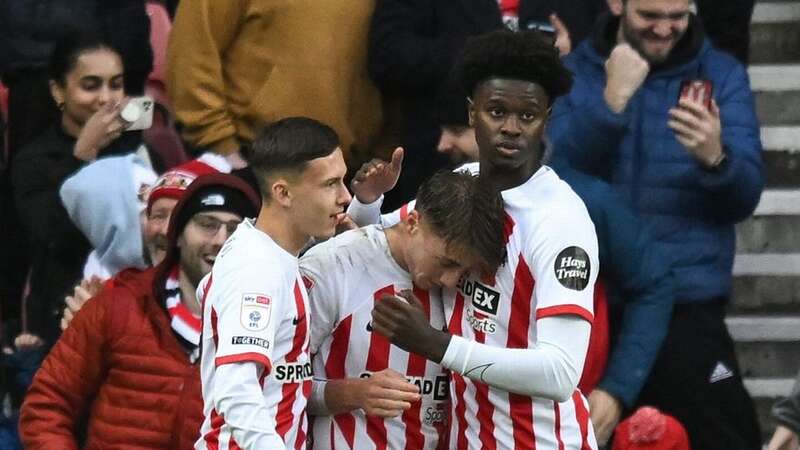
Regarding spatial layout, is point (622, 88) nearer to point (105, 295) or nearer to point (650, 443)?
point (650, 443)

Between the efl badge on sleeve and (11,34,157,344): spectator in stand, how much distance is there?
2352mm

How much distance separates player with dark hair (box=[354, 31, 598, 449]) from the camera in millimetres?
5730

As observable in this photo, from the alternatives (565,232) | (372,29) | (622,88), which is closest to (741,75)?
(622,88)

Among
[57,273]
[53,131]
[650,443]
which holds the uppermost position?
[53,131]

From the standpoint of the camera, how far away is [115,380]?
23.2 ft

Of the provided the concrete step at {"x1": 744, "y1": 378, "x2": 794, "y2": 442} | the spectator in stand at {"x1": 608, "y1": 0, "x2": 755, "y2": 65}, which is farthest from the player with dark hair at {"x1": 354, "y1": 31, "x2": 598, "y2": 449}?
the spectator in stand at {"x1": 608, "y1": 0, "x2": 755, "y2": 65}

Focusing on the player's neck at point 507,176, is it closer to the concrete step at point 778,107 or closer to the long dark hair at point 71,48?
the long dark hair at point 71,48

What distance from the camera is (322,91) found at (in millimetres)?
8039

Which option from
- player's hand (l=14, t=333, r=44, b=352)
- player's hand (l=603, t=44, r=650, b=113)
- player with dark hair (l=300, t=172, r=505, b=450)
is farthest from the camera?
Result: player's hand (l=14, t=333, r=44, b=352)

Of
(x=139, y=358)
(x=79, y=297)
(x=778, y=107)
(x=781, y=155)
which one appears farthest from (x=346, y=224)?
(x=778, y=107)

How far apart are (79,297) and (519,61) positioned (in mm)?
2172

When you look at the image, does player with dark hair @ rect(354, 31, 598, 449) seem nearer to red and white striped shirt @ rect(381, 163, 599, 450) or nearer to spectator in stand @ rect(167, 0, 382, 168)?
red and white striped shirt @ rect(381, 163, 599, 450)

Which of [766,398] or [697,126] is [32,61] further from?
[766,398]

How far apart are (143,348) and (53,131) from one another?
1502mm
